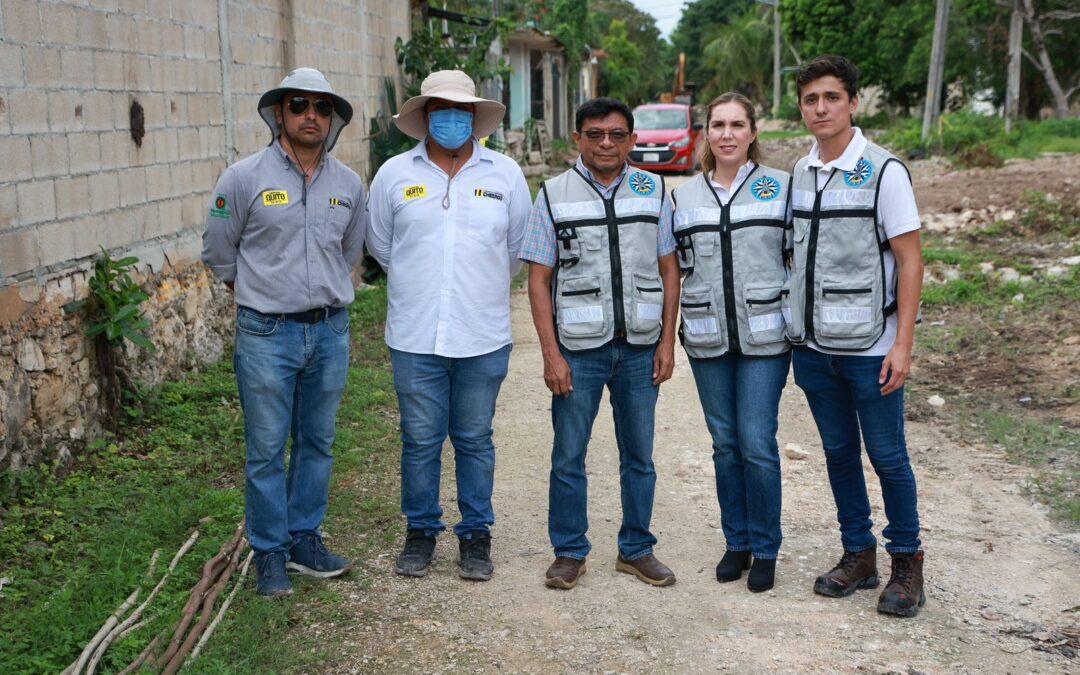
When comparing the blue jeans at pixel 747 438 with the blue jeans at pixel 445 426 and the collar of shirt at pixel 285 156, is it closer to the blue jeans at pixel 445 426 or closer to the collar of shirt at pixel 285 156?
the blue jeans at pixel 445 426

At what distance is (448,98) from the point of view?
14.2 ft

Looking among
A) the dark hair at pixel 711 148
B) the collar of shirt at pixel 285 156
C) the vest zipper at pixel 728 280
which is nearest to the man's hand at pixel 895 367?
the vest zipper at pixel 728 280

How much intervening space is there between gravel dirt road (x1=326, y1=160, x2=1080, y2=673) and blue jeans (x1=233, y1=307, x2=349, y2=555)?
426 mm

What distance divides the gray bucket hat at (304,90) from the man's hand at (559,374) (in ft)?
4.11

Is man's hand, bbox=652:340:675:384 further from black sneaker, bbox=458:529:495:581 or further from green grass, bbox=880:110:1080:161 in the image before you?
green grass, bbox=880:110:1080:161

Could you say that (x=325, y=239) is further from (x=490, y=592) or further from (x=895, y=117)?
(x=895, y=117)

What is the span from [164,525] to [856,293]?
3.23 meters

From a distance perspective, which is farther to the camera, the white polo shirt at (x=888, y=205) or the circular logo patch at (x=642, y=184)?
the circular logo patch at (x=642, y=184)

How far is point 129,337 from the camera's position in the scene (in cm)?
611

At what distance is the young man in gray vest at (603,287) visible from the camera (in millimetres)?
4223

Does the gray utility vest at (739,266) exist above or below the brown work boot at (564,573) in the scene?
above

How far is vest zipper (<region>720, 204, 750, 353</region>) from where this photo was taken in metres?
4.19

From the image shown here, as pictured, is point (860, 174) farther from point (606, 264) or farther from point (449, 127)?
point (449, 127)

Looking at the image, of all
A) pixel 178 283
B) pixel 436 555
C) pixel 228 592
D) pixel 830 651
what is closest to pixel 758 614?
pixel 830 651
